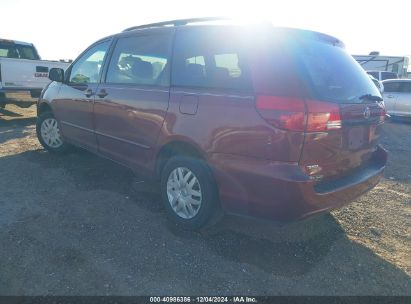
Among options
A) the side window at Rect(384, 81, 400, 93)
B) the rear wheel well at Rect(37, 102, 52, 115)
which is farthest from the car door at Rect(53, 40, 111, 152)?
the side window at Rect(384, 81, 400, 93)

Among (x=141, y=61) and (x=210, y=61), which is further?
(x=141, y=61)

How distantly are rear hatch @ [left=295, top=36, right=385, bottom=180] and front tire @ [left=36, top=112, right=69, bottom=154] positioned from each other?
4213 mm

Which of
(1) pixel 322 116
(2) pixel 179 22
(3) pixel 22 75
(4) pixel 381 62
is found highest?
(4) pixel 381 62

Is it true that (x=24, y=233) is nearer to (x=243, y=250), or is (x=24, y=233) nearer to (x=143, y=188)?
(x=143, y=188)

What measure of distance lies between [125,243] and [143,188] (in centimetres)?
138

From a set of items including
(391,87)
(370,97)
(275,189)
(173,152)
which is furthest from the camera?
(391,87)

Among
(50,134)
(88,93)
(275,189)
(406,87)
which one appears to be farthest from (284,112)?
(406,87)

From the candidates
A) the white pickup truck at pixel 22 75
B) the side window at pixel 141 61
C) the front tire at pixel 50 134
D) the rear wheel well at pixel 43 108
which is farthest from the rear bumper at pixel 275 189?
the white pickup truck at pixel 22 75

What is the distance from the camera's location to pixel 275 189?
265 cm

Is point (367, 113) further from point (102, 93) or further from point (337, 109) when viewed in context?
point (102, 93)

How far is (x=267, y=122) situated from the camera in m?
2.64

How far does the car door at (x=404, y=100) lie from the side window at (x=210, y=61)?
34.3ft

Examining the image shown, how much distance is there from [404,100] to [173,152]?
1059 centimetres

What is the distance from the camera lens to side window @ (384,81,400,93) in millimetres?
11797
